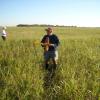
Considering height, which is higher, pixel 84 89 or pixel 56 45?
pixel 56 45

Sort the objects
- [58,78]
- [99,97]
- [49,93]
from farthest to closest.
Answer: [58,78], [49,93], [99,97]

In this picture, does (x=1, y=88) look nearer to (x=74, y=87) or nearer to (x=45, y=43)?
(x=74, y=87)

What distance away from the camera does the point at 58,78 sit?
7.02 m

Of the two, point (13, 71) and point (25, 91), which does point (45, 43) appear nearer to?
point (13, 71)

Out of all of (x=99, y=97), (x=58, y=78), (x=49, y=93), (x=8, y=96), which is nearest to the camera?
(x=99, y=97)

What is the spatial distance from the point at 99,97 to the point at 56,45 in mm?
3333

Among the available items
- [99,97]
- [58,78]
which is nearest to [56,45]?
[58,78]

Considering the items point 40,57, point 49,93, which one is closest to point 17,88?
point 49,93

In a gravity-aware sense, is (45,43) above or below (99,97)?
above

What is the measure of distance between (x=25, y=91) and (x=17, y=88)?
10.9 inches

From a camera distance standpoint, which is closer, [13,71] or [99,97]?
[99,97]

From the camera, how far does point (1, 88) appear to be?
20.1ft

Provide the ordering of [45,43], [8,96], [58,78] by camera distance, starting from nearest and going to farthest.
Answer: [8,96] < [58,78] < [45,43]

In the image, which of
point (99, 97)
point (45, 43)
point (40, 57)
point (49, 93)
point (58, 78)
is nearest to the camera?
point (99, 97)
